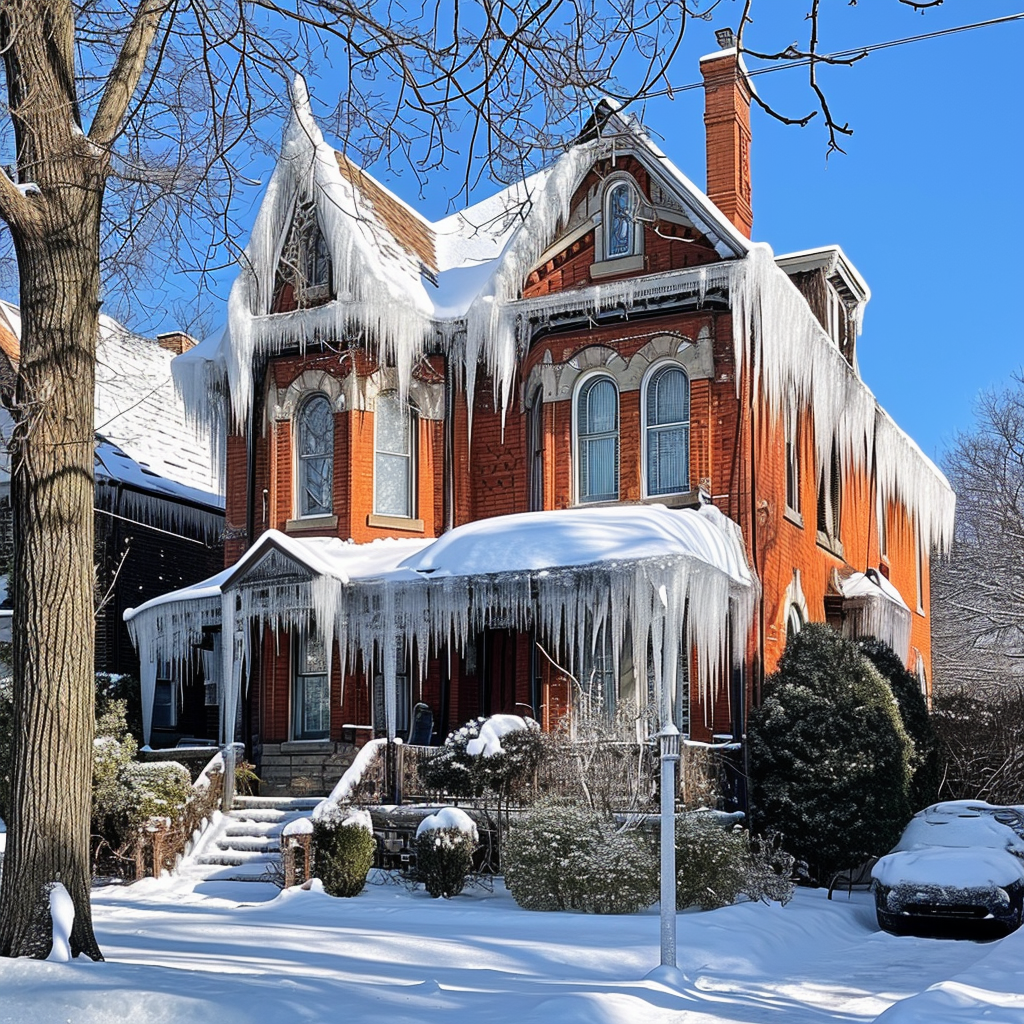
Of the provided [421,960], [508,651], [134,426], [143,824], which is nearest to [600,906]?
[421,960]

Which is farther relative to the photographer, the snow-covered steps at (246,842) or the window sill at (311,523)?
the window sill at (311,523)

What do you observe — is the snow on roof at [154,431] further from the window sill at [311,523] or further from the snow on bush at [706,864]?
the snow on bush at [706,864]

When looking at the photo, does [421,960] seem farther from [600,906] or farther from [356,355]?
[356,355]

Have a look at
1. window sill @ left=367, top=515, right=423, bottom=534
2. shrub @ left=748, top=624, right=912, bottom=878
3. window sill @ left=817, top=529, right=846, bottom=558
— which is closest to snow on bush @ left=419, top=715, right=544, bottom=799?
shrub @ left=748, top=624, right=912, bottom=878

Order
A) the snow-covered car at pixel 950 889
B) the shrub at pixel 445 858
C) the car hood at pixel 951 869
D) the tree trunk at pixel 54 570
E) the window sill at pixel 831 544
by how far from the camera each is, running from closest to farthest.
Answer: the tree trunk at pixel 54 570
the snow-covered car at pixel 950 889
the car hood at pixel 951 869
the shrub at pixel 445 858
the window sill at pixel 831 544

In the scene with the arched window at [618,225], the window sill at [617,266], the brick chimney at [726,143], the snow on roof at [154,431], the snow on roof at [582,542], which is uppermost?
the brick chimney at [726,143]

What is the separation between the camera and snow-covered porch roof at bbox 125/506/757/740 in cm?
1717

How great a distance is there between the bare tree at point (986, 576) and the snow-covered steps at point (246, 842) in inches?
936

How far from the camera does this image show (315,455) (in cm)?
2223

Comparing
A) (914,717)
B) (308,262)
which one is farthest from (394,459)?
(914,717)

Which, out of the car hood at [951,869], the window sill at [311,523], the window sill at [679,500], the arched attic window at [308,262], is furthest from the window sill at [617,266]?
the car hood at [951,869]

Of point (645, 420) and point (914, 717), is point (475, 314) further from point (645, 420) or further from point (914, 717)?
point (914, 717)

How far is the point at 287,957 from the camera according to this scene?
10.1 metres

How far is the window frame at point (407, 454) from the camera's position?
71.8 ft
